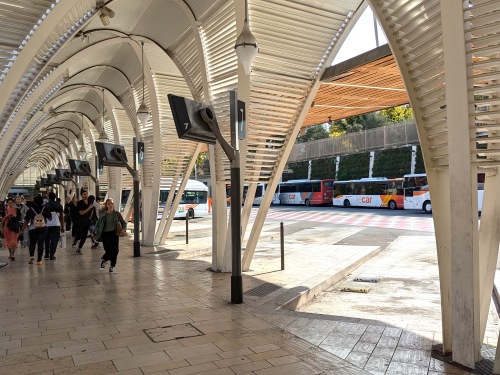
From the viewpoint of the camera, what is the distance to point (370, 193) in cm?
3656

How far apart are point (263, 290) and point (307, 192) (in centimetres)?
3623

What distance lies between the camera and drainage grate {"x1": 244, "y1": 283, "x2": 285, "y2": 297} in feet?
24.7

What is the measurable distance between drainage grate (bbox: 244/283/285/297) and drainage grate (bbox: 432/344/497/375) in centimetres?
329

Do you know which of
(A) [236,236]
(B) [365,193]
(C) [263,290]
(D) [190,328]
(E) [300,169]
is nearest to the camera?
(D) [190,328]

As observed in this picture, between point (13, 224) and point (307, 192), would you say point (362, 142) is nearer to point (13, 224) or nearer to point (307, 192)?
point (307, 192)

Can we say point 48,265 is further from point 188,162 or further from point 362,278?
point 362,278

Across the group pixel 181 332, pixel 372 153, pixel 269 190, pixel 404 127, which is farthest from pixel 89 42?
pixel 372 153

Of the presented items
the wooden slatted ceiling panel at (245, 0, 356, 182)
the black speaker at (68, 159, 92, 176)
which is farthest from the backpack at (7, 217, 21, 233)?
the black speaker at (68, 159, 92, 176)

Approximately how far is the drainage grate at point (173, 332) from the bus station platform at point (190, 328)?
0.01m

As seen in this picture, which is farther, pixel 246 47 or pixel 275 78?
pixel 275 78

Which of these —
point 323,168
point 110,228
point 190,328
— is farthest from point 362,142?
point 190,328

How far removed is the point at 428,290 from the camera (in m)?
8.85

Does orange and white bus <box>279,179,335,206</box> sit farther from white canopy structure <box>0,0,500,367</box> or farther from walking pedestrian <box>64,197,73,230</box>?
walking pedestrian <box>64,197,73,230</box>

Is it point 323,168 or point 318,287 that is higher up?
point 323,168
